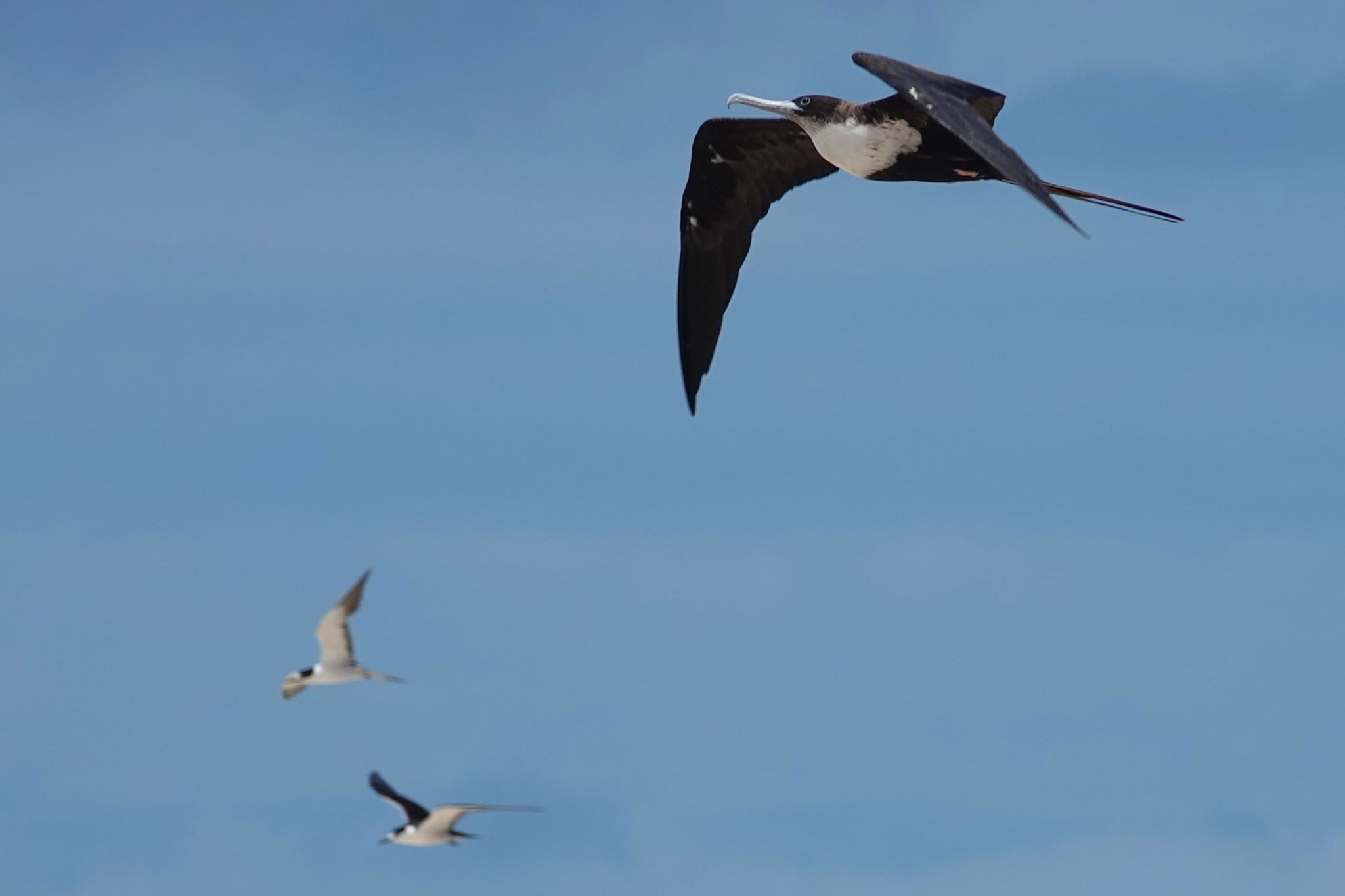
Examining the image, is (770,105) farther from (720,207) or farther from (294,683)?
(294,683)

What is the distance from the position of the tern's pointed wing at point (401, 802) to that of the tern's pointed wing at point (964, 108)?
42.2ft

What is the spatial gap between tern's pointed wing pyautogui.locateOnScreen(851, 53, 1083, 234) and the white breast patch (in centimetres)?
68

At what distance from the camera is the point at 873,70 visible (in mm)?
13758

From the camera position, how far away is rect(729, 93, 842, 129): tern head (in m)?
16.2

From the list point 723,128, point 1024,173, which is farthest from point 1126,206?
point 723,128

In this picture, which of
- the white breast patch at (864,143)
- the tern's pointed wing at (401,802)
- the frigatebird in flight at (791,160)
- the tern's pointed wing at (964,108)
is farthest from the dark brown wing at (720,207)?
the tern's pointed wing at (401,802)

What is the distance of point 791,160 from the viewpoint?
17438 millimetres

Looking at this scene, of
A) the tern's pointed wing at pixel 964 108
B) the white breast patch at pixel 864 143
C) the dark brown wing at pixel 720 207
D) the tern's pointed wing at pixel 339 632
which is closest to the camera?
the tern's pointed wing at pixel 964 108

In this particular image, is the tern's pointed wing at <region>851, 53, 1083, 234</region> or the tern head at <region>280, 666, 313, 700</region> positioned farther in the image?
the tern head at <region>280, 666, 313, 700</region>

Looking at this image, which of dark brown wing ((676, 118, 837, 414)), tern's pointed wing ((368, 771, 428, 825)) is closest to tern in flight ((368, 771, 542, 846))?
tern's pointed wing ((368, 771, 428, 825))

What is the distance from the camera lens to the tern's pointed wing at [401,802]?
985 inches

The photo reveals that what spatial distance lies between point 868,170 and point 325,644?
10.9 meters

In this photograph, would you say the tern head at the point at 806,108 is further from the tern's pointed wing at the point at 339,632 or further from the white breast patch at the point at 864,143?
the tern's pointed wing at the point at 339,632

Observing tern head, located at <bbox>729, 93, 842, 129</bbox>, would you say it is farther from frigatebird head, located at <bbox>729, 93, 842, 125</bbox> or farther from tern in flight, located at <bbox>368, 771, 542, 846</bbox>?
tern in flight, located at <bbox>368, 771, 542, 846</bbox>
